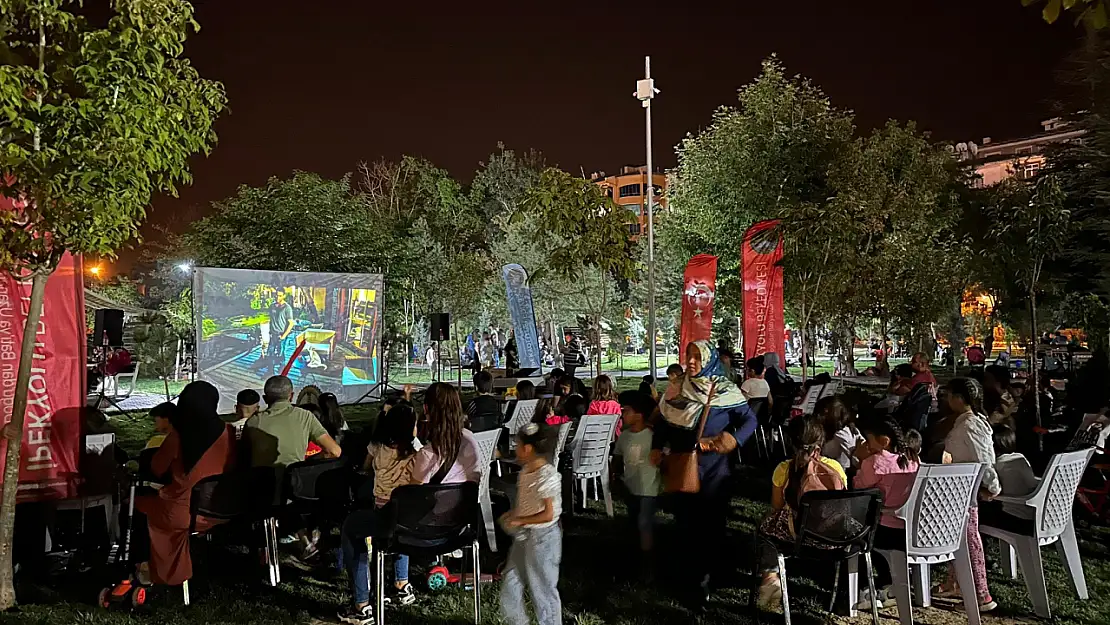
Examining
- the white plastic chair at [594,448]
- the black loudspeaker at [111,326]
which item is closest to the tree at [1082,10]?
the white plastic chair at [594,448]

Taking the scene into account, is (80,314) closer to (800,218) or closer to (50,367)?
(50,367)

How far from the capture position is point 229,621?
514 cm

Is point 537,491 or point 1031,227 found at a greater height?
point 1031,227

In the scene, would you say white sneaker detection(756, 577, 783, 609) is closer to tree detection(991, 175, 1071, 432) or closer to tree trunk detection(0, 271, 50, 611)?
tree trunk detection(0, 271, 50, 611)

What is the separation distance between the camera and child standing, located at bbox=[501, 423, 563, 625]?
14.3 ft

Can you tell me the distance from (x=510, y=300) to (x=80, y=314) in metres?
11.8

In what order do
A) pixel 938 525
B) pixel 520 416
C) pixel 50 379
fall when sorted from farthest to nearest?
pixel 520 416
pixel 50 379
pixel 938 525

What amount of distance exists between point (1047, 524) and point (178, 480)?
17.3ft

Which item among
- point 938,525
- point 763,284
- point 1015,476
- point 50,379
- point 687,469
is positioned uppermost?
point 763,284

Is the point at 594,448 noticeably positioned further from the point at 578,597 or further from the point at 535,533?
the point at 535,533

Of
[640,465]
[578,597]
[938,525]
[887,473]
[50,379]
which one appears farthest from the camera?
[50,379]

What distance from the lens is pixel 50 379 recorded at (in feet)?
20.4

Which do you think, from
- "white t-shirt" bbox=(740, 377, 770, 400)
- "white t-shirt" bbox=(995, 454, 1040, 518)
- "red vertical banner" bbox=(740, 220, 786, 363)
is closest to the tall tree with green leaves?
"red vertical banner" bbox=(740, 220, 786, 363)

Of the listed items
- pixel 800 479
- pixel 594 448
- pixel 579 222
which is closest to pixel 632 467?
pixel 800 479
